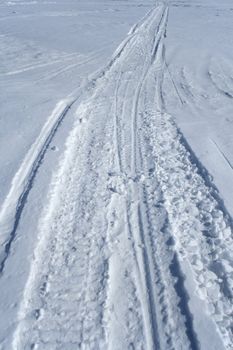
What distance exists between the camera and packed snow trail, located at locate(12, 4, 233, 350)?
11.3 ft

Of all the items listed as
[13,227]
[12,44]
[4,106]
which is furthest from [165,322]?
[12,44]

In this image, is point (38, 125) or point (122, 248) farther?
point (38, 125)

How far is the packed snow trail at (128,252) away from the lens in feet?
11.3

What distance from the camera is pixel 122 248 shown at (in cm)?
434

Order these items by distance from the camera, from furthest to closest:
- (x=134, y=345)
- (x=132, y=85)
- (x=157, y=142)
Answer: (x=132, y=85)
(x=157, y=142)
(x=134, y=345)

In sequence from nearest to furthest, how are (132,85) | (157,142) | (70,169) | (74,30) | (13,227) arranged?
(13,227) < (70,169) < (157,142) < (132,85) < (74,30)

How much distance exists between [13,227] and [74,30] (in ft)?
43.9

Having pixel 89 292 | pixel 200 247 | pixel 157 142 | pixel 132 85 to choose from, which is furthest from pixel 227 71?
pixel 89 292

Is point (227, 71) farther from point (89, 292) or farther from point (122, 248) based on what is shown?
point (89, 292)

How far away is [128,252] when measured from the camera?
14.1 feet

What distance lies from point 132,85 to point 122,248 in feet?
19.1

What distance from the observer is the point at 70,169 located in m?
5.85

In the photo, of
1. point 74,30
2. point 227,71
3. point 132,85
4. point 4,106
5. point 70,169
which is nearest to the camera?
point 70,169

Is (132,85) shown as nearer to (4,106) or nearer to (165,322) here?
(4,106)
